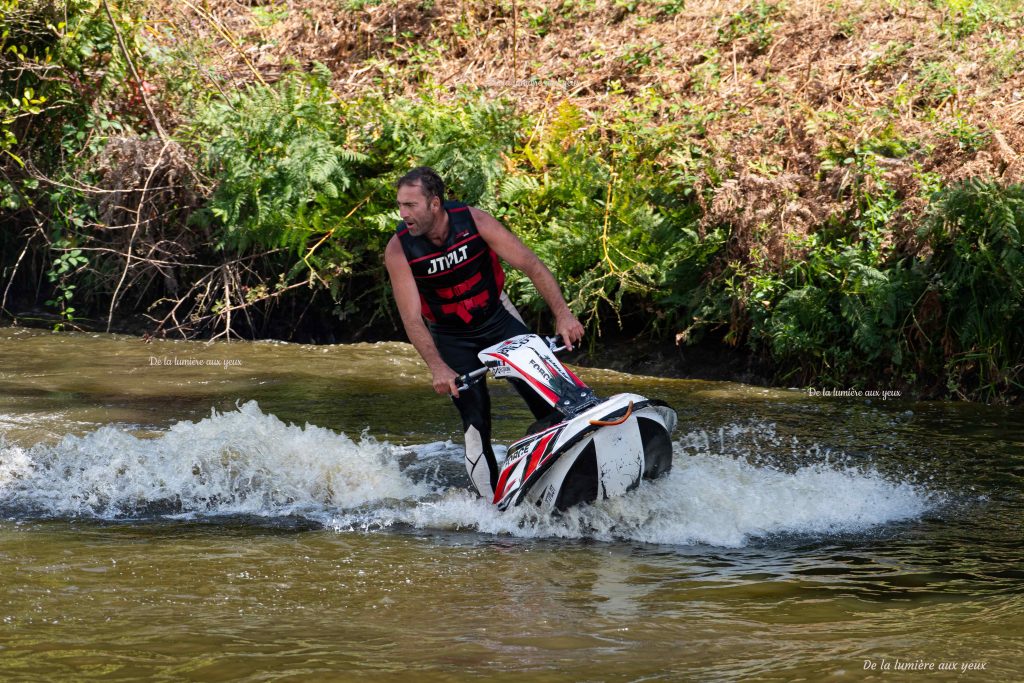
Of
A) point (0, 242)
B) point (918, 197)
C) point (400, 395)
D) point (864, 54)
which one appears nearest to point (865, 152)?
point (918, 197)

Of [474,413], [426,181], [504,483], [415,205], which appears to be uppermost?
[426,181]

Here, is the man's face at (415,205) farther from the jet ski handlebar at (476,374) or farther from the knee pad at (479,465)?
the knee pad at (479,465)

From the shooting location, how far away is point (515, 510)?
20.4ft

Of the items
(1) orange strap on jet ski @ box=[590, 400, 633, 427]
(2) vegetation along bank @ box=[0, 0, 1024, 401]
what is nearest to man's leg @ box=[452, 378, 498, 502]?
(1) orange strap on jet ski @ box=[590, 400, 633, 427]

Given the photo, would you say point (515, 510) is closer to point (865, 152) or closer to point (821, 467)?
point (821, 467)

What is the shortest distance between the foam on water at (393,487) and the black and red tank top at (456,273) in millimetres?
1064

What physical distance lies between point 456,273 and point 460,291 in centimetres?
12

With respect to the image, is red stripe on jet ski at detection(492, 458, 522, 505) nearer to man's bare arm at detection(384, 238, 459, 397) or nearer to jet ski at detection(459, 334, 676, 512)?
jet ski at detection(459, 334, 676, 512)

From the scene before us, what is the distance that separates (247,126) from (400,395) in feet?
13.4

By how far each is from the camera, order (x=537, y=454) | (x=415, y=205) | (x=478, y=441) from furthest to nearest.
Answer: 1. (x=478, y=441)
2. (x=415, y=205)
3. (x=537, y=454)

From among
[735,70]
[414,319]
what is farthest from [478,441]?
[735,70]

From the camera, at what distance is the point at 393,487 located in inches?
279

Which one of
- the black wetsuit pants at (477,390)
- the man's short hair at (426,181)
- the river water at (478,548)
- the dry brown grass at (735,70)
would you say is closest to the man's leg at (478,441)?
the black wetsuit pants at (477,390)

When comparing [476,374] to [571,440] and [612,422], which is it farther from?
[612,422]
